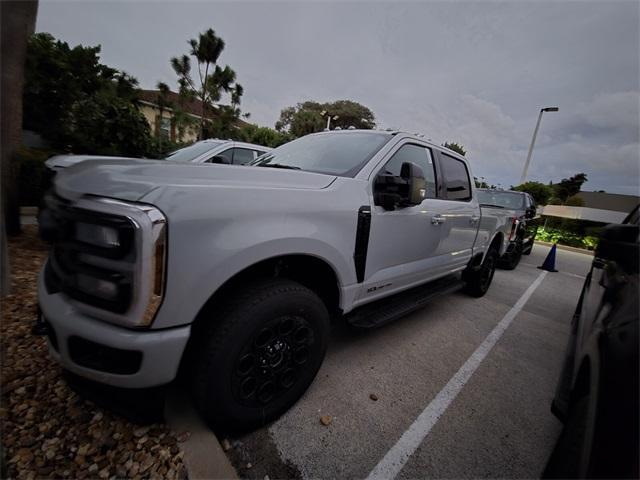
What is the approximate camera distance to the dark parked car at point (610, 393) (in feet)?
2.57

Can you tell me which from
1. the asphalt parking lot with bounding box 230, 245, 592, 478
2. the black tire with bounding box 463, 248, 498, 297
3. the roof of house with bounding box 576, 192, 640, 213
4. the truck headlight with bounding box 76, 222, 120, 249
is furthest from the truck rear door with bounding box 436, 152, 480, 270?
the roof of house with bounding box 576, 192, 640, 213

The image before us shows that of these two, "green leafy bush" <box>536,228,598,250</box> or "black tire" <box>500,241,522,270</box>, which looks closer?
"black tire" <box>500,241,522,270</box>

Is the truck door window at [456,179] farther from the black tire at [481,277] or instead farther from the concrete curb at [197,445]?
the concrete curb at [197,445]

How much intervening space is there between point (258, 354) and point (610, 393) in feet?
4.63

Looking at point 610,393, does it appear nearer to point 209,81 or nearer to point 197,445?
point 197,445

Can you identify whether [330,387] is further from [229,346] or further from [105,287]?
[105,287]

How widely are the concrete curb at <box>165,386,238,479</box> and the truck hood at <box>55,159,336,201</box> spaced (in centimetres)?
131

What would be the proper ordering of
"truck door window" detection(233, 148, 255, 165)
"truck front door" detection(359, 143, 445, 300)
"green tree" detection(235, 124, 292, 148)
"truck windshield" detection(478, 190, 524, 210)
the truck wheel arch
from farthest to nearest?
"green tree" detection(235, 124, 292, 148) < "truck windshield" detection(478, 190, 524, 210) < "truck door window" detection(233, 148, 255, 165) < "truck front door" detection(359, 143, 445, 300) < the truck wheel arch

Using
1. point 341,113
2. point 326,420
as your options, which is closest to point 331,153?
point 326,420

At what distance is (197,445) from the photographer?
60.9 inches

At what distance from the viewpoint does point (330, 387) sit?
2.19 metres

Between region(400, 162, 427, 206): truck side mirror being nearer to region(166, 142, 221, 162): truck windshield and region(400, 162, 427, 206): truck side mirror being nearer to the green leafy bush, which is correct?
region(166, 142, 221, 162): truck windshield

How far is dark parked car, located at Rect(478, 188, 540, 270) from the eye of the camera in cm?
655

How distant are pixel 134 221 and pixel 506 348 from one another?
3.59m
